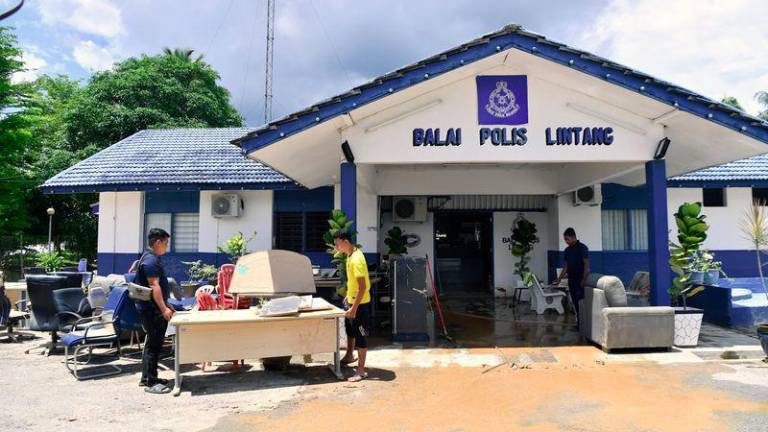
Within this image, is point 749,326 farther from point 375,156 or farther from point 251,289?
point 251,289

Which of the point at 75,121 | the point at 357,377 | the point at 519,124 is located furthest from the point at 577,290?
the point at 75,121

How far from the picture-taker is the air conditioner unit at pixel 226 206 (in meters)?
11.5

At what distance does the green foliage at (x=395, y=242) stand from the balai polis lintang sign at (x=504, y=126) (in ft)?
16.6

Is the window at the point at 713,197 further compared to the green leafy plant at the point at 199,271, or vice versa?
the window at the point at 713,197

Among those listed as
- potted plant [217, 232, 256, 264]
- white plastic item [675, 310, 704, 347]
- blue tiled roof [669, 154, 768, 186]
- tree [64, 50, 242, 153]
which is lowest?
white plastic item [675, 310, 704, 347]

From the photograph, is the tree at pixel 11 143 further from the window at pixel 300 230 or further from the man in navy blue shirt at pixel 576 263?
the man in navy blue shirt at pixel 576 263

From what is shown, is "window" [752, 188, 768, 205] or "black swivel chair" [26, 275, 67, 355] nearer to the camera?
"black swivel chair" [26, 275, 67, 355]

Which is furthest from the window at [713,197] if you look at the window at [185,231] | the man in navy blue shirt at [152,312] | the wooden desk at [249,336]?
the window at [185,231]

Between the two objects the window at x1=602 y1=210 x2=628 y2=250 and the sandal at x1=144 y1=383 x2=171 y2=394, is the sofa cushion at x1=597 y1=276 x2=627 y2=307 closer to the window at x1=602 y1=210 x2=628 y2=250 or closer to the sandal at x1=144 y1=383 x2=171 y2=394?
the window at x1=602 y1=210 x2=628 y2=250

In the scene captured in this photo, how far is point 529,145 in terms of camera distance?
7820mm

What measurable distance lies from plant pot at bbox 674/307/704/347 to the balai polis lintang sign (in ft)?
9.47

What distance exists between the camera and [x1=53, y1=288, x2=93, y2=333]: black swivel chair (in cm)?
735

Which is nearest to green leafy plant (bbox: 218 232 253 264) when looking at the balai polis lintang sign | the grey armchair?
the balai polis lintang sign

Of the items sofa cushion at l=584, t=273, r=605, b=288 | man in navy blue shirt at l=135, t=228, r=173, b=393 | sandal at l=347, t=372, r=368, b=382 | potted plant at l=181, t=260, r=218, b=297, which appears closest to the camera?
man in navy blue shirt at l=135, t=228, r=173, b=393
